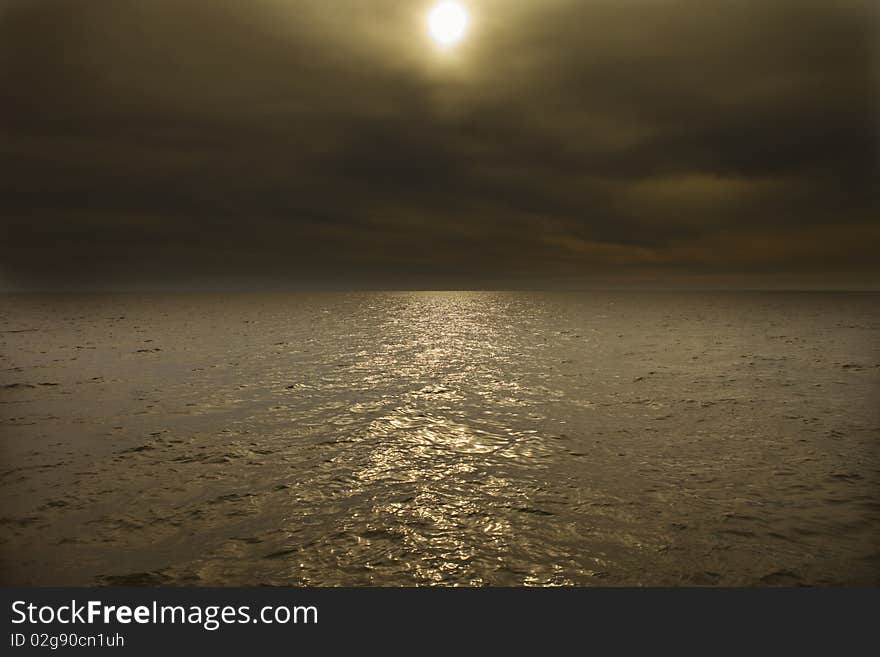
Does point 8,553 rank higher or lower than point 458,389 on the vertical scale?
lower

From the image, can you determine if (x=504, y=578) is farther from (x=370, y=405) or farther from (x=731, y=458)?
(x=370, y=405)

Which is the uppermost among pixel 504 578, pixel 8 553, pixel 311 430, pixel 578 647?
pixel 311 430

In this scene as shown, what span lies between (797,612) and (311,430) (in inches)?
389

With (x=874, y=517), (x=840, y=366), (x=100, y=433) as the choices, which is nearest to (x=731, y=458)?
(x=874, y=517)

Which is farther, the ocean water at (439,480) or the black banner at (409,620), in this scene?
the ocean water at (439,480)

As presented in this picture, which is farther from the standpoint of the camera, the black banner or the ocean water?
the ocean water

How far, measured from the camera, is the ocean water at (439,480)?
5602mm

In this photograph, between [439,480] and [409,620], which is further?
[439,480]

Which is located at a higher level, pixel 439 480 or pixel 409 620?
pixel 439 480

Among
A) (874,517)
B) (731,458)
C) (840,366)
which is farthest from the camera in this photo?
(840,366)

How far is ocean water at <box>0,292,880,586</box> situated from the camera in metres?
5.60

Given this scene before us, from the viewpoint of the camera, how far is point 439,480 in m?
8.27

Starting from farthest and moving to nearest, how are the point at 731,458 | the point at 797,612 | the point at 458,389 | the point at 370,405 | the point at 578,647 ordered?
the point at 458,389
the point at 370,405
the point at 731,458
the point at 797,612
the point at 578,647

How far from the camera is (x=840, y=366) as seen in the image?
22.2 meters
